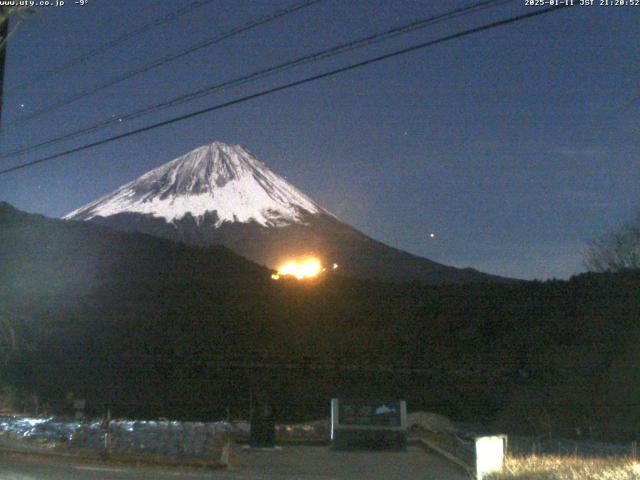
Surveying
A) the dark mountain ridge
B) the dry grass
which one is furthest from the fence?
the dry grass

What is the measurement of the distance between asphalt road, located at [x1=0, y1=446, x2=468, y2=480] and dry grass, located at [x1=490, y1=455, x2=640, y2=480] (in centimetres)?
210

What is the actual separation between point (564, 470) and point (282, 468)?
6813mm

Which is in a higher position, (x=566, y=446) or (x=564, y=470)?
(x=564, y=470)

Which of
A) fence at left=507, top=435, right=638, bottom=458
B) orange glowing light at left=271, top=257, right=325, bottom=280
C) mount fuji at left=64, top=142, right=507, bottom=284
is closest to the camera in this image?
fence at left=507, top=435, right=638, bottom=458

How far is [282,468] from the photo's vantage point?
17172 millimetres

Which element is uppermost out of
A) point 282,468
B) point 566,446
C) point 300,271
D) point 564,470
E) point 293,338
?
point 300,271

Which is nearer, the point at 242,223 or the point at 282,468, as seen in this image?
the point at 282,468

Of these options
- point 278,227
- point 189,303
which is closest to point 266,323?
point 189,303

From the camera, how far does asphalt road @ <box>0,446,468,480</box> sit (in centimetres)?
1413

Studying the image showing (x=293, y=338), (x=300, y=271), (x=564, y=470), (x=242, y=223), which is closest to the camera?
(x=564, y=470)

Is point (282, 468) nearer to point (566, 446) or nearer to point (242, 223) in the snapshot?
point (566, 446)

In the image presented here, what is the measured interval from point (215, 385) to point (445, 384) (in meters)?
11.5

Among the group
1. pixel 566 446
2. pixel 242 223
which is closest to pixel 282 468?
pixel 566 446

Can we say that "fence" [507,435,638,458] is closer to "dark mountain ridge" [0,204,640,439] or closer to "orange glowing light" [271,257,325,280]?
"dark mountain ridge" [0,204,640,439]
